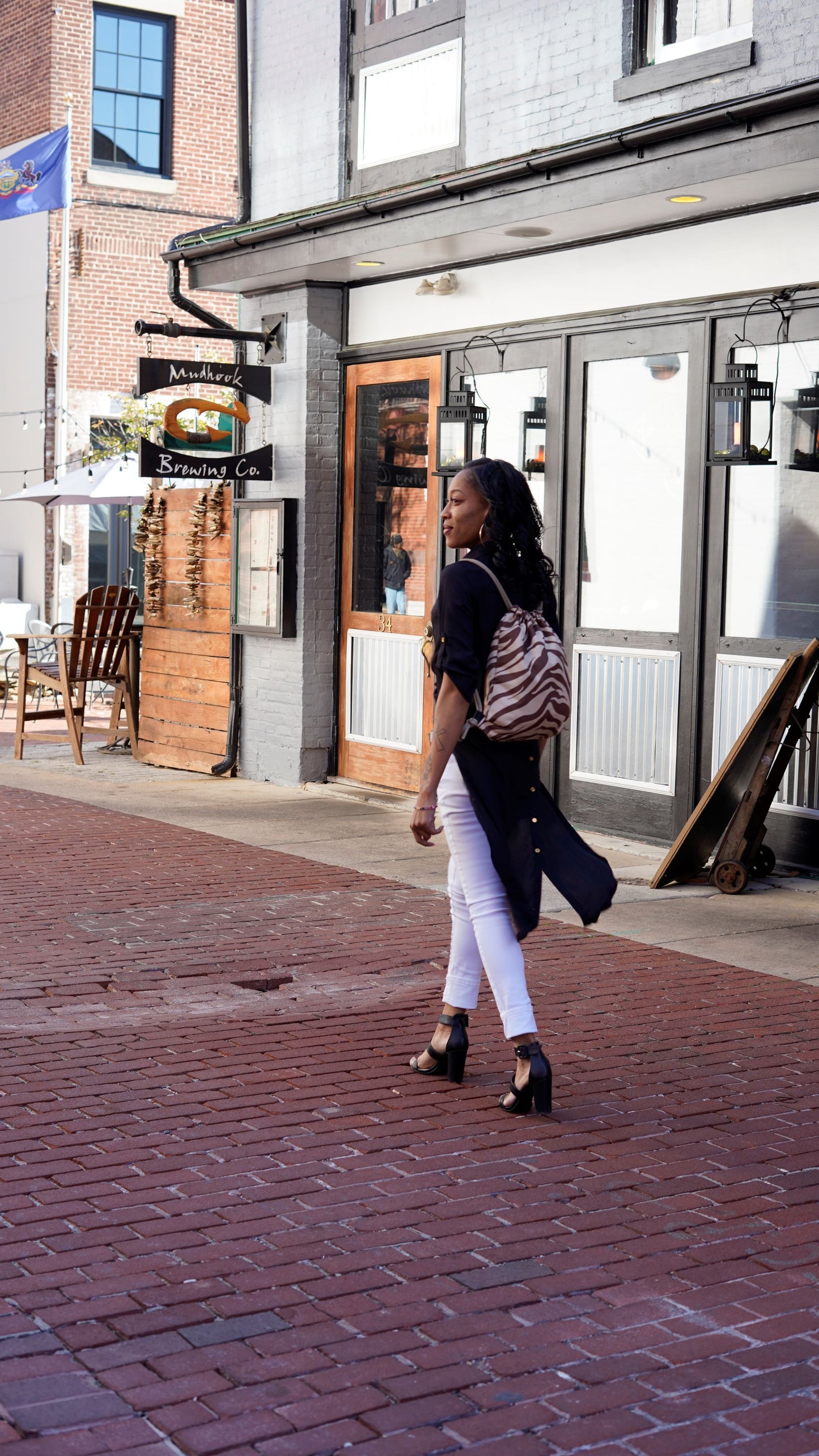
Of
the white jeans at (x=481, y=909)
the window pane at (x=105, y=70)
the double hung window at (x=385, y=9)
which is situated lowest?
the white jeans at (x=481, y=909)

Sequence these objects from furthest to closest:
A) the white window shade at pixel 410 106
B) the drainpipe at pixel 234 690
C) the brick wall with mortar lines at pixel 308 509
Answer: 1. the drainpipe at pixel 234 690
2. the brick wall with mortar lines at pixel 308 509
3. the white window shade at pixel 410 106

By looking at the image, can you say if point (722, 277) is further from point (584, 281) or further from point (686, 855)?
point (686, 855)

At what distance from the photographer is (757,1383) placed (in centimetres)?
334

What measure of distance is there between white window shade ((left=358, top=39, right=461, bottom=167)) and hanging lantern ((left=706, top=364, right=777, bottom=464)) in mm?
3040

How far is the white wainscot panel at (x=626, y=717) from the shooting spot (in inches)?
376

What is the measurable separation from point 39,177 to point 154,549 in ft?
35.9

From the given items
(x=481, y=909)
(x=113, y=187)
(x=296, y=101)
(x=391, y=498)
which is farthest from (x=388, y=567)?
(x=113, y=187)

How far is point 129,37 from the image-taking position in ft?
80.9

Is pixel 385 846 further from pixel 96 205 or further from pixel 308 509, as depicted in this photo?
pixel 96 205

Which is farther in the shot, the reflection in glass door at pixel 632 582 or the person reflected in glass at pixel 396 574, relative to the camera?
the person reflected in glass at pixel 396 574

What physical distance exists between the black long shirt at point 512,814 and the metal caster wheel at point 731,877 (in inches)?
134

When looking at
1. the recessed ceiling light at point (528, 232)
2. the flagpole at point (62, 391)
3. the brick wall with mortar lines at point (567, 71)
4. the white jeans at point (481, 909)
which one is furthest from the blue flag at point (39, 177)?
the white jeans at point (481, 909)

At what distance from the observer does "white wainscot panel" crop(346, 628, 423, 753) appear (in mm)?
11562

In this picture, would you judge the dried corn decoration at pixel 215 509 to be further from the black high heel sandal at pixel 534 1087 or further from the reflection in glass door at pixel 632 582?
the black high heel sandal at pixel 534 1087
